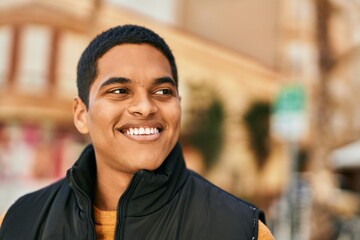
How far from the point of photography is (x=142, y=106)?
5.10 feet

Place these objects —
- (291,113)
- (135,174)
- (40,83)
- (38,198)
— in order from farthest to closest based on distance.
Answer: (40,83), (291,113), (38,198), (135,174)

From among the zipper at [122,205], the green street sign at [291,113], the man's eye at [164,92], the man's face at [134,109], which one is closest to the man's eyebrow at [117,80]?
the man's face at [134,109]

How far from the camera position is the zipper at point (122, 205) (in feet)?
5.04

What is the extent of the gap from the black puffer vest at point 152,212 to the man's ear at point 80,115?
0.13m

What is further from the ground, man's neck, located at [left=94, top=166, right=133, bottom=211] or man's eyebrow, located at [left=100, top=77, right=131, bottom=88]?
man's eyebrow, located at [left=100, top=77, right=131, bottom=88]

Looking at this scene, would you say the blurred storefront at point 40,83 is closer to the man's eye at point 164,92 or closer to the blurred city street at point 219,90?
the blurred city street at point 219,90

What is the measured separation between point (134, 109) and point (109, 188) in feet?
1.04

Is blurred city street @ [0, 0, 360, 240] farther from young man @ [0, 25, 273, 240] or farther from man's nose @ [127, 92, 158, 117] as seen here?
man's nose @ [127, 92, 158, 117]

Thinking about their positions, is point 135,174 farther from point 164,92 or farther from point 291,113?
point 291,113

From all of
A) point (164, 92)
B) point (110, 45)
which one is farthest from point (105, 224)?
point (110, 45)

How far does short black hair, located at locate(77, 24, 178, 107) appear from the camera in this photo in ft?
5.39

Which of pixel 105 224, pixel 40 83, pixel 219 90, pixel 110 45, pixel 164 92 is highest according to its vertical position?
pixel 219 90

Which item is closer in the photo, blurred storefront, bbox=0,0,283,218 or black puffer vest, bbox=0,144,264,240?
black puffer vest, bbox=0,144,264,240

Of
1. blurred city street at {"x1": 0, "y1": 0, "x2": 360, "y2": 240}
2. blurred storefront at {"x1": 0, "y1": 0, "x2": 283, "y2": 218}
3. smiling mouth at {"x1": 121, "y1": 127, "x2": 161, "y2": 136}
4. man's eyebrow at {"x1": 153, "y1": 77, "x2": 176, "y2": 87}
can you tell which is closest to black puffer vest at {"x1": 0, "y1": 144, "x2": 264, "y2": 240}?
smiling mouth at {"x1": 121, "y1": 127, "x2": 161, "y2": 136}
